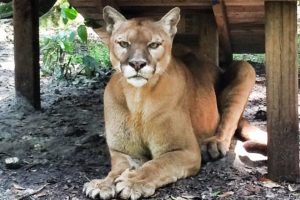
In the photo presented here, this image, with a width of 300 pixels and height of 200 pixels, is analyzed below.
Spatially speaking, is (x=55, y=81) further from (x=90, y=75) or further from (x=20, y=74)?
(x=20, y=74)

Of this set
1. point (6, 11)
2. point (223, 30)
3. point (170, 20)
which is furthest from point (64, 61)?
point (170, 20)

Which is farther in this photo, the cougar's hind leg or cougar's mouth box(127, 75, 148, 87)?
the cougar's hind leg

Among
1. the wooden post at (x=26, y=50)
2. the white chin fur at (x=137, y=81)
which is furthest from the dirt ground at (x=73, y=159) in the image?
the white chin fur at (x=137, y=81)

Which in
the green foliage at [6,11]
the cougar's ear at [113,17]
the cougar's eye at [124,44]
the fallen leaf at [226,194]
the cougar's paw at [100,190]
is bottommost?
the fallen leaf at [226,194]

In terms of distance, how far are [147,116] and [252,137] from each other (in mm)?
1439

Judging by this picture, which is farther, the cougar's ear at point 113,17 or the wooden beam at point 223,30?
the wooden beam at point 223,30

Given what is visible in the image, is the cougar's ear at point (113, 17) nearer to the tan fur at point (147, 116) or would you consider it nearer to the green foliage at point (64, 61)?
the tan fur at point (147, 116)

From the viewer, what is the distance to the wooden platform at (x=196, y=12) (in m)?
5.84

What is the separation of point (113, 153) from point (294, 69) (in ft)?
5.28

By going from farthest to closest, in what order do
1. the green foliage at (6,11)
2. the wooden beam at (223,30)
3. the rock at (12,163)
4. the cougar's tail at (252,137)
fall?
1. the green foliage at (6,11)
2. the cougar's tail at (252,137)
3. the wooden beam at (223,30)
4. the rock at (12,163)

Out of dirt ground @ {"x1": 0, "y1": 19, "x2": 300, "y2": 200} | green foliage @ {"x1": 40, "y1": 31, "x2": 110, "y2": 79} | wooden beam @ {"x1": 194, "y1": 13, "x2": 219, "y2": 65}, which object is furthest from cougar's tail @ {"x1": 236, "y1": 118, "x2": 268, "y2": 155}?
green foliage @ {"x1": 40, "y1": 31, "x2": 110, "y2": 79}

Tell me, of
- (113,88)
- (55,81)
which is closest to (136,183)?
(113,88)

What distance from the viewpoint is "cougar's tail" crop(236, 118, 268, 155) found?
19.0 ft

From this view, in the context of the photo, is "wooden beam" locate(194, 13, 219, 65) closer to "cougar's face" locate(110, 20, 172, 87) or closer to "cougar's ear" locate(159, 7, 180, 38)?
"cougar's ear" locate(159, 7, 180, 38)
